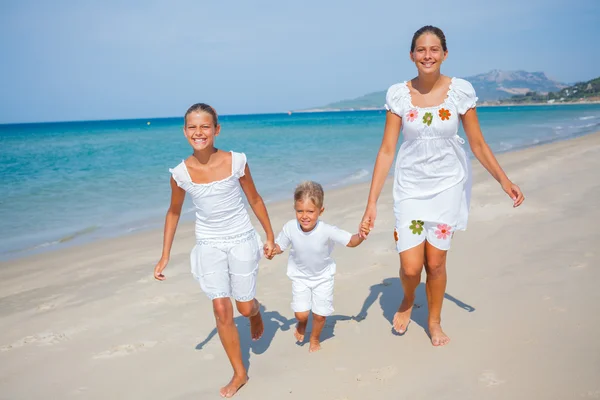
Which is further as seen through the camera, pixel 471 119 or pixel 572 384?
pixel 471 119

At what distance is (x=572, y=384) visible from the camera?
8.96ft

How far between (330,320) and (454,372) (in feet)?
4.45

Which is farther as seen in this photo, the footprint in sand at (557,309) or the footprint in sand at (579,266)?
the footprint in sand at (579,266)

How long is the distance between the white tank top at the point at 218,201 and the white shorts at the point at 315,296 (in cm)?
68

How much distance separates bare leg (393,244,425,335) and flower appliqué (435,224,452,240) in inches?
5.9

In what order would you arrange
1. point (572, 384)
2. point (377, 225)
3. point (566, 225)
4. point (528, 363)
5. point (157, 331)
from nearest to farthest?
point (572, 384), point (528, 363), point (157, 331), point (566, 225), point (377, 225)

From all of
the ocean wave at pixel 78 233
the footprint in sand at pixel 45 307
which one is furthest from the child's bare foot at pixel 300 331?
the ocean wave at pixel 78 233

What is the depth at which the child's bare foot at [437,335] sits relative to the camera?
3467mm

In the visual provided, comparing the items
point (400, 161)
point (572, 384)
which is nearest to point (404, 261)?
point (400, 161)

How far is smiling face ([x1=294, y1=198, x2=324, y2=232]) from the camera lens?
3.50 meters

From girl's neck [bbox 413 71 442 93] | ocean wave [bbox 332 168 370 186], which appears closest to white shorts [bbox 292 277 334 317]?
girl's neck [bbox 413 71 442 93]

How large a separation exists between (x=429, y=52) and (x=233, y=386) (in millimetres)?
2633

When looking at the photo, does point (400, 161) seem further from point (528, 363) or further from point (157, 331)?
point (157, 331)

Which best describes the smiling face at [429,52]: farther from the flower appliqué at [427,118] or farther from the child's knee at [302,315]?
the child's knee at [302,315]
